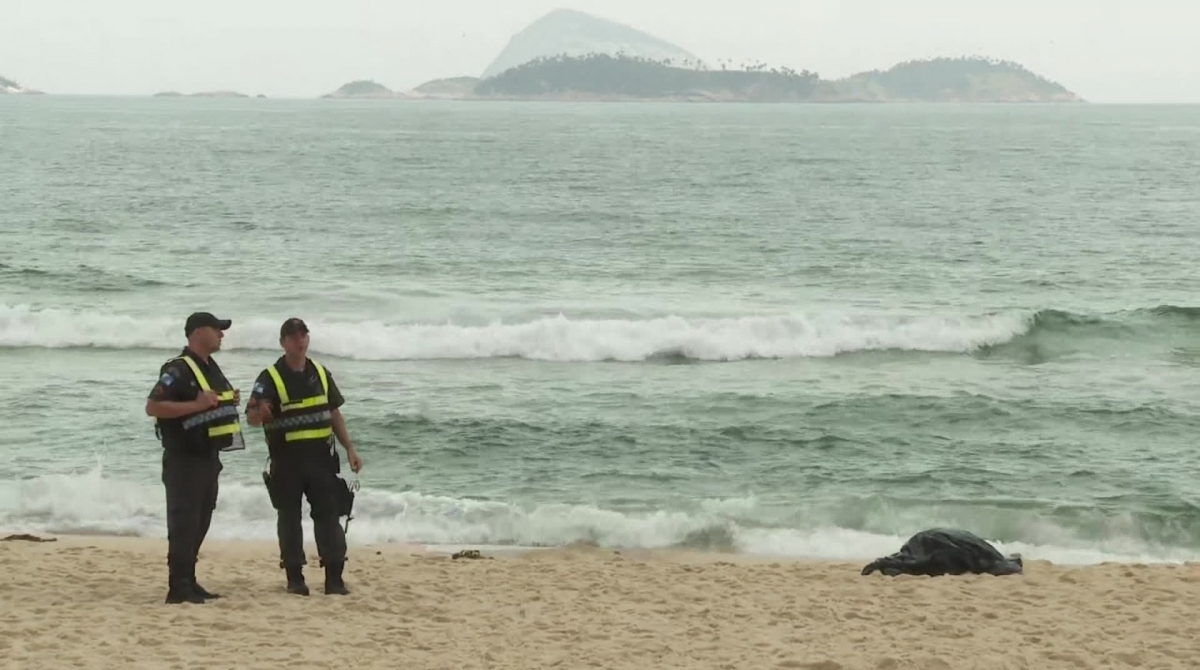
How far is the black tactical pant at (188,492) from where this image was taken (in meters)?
7.50

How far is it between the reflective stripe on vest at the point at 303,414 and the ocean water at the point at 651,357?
4.16 meters

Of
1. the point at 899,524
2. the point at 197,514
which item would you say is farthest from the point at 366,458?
the point at 197,514

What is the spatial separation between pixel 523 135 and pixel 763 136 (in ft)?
60.5

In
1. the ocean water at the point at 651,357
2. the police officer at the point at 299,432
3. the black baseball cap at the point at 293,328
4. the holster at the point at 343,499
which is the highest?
the black baseball cap at the point at 293,328

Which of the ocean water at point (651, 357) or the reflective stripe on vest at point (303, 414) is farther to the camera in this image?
the ocean water at point (651, 357)

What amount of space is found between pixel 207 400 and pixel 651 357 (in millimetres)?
14235

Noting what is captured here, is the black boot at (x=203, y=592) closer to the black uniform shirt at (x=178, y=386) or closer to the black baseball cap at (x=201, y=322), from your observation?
the black uniform shirt at (x=178, y=386)

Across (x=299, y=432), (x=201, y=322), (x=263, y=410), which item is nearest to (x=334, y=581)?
(x=299, y=432)

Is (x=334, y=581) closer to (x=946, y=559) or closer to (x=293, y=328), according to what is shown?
(x=293, y=328)

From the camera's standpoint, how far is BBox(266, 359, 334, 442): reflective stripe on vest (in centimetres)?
760

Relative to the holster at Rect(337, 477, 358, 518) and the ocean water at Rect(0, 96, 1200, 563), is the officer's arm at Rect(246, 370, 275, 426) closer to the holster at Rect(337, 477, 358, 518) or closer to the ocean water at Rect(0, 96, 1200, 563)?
the holster at Rect(337, 477, 358, 518)

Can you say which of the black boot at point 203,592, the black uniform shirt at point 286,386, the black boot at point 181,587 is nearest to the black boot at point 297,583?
the black boot at point 203,592

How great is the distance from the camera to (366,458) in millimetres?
14516

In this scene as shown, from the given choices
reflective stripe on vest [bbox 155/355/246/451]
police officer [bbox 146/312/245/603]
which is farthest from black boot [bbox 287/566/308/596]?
reflective stripe on vest [bbox 155/355/246/451]
